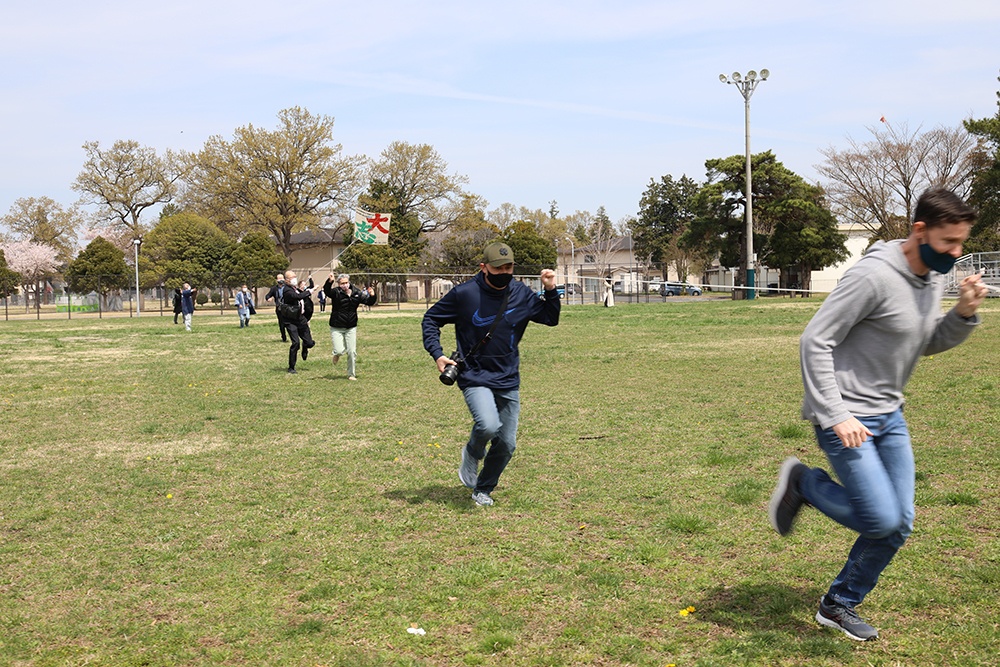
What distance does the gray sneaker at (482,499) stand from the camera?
21.4ft

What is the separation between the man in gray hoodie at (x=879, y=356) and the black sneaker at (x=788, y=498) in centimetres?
16

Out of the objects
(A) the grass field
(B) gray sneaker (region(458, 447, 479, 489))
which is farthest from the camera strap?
(A) the grass field

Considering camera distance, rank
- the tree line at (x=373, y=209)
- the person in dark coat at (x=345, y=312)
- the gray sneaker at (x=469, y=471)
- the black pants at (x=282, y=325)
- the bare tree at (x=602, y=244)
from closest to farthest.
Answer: the gray sneaker at (x=469, y=471), the person in dark coat at (x=345, y=312), the black pants at (x=282, y=325), the tree line at (x=373, y=209), the bare tree at (x=602, y=244)

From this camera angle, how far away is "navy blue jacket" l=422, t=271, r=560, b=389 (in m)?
6.27

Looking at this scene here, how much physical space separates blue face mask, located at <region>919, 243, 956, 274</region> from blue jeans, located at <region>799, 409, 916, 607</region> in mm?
631

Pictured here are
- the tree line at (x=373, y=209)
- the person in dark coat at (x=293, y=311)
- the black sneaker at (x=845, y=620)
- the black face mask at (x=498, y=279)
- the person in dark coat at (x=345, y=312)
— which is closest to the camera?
the black sneaker at (x=845, y=620)

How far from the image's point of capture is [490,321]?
627 cm

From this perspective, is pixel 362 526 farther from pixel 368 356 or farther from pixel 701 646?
pixel 368 356

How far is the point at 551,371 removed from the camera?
16.1 m

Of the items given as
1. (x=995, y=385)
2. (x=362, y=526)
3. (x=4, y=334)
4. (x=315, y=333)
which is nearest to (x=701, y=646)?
(x=362, y=526)

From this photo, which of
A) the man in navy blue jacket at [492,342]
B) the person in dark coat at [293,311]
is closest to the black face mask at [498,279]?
the man in navy blue jacket at [492,342]

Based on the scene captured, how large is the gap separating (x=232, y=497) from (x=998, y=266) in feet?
138

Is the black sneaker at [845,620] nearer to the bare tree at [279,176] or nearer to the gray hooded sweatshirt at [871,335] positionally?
the gray hooded sweatshirt at [871,335]

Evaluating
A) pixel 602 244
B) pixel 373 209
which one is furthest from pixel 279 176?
pixel 602 244
